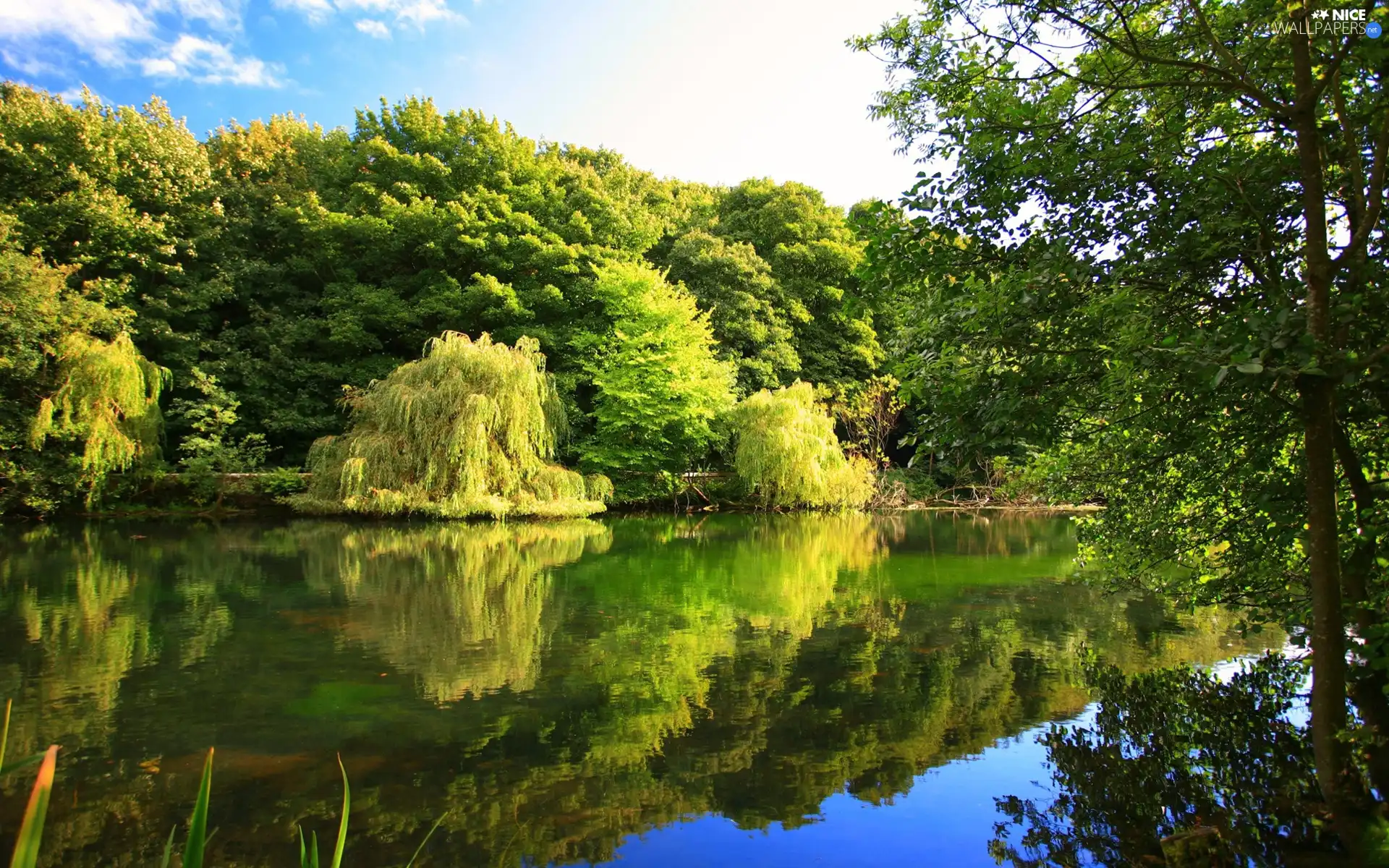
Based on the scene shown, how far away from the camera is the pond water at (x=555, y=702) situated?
12.6 feet

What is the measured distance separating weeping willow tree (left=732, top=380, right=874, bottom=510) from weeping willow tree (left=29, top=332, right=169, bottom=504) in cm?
1410

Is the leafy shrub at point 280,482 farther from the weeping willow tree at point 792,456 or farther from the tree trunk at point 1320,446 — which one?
the tree trunk at point 1320,446

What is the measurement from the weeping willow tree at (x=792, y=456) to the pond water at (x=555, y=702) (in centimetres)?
993

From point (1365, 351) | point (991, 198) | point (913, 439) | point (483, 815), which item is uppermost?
point (991, 198)

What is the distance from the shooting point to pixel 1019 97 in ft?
13.4

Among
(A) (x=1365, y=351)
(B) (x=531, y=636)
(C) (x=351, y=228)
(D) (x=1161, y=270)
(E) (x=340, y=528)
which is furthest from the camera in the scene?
(C) (x=351, y=228)

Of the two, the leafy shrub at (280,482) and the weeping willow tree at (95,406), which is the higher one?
the weeping willow tree at (95,406)

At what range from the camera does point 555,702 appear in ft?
18.4

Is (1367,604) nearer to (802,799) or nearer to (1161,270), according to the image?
(1161,270)

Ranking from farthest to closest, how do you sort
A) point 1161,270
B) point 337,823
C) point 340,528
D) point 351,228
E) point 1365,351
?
point 351,228
point 340,528
point 337,823
point 1161,270
point 1365,351

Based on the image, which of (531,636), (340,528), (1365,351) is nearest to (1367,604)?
(1365,351)

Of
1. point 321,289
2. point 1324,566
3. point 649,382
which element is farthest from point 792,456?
point 1324,566

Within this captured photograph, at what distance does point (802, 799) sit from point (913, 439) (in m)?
1.94
